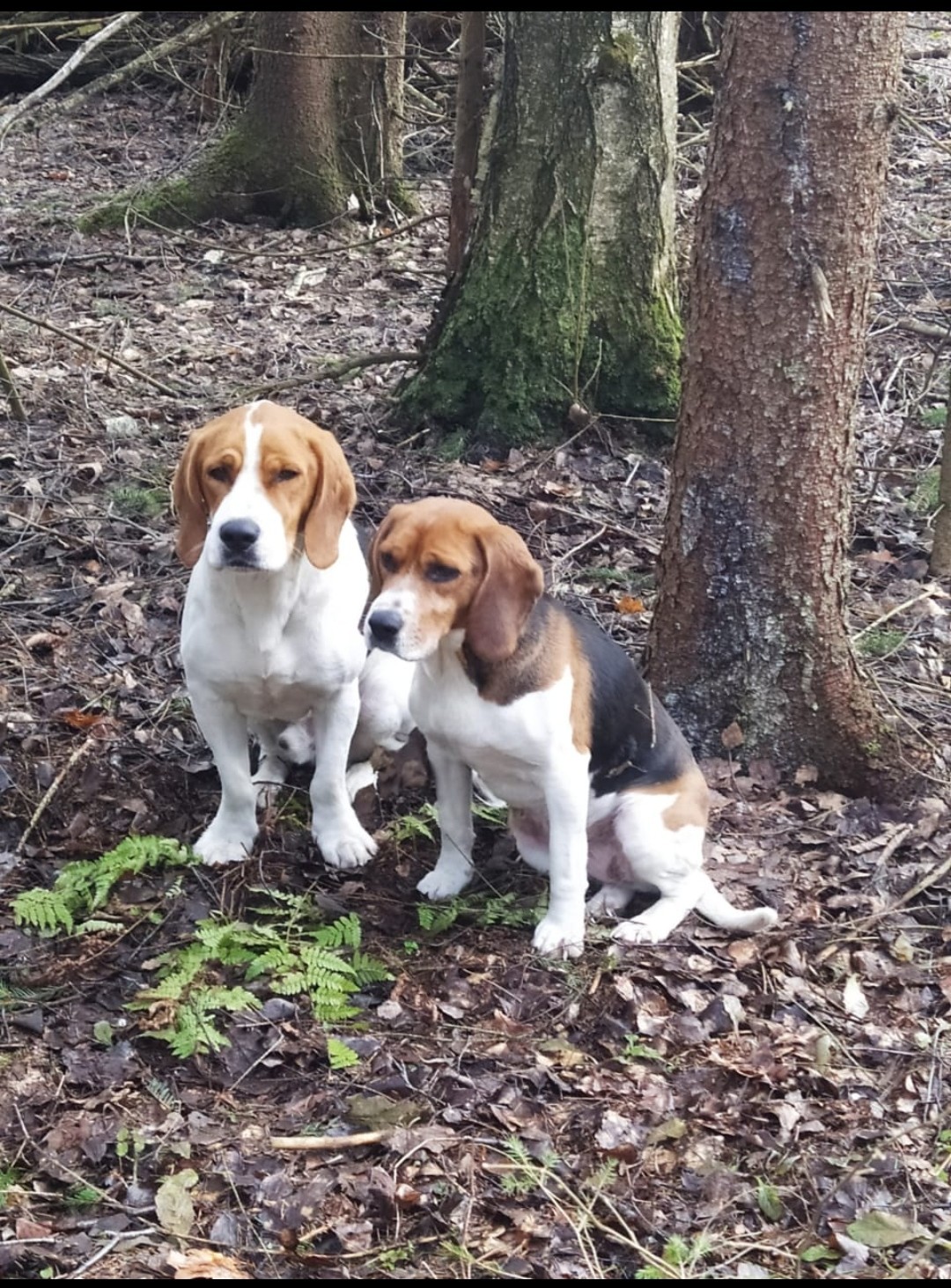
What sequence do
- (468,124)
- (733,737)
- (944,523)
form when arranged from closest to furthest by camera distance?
1. (733,737)
2. (944,523)
3. (468,124)

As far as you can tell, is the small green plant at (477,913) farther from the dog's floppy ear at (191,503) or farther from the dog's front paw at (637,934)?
the dog's floppy ear at (191,503)

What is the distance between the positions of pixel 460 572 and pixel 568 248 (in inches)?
159

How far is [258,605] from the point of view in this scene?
15.5 feet

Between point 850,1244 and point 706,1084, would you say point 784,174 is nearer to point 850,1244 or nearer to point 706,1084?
point 706,1084

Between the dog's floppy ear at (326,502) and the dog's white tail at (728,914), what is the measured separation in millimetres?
1798

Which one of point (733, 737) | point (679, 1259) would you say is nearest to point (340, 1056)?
point (679, 1259)

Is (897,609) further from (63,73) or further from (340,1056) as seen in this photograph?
(63,73)

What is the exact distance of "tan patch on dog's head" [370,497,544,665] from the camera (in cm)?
427

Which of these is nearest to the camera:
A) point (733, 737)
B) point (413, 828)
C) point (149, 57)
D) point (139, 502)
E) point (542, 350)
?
point (413, 828)

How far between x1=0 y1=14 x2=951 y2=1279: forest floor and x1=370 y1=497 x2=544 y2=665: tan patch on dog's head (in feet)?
3.78

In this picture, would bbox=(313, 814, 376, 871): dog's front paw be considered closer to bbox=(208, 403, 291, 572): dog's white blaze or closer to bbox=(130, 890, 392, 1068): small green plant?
bbox=(130, 890, 392, 1068): small green plant

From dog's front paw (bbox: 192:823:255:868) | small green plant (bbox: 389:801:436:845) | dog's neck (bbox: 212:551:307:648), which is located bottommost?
small green plant (bbox: 389:801:436:845)

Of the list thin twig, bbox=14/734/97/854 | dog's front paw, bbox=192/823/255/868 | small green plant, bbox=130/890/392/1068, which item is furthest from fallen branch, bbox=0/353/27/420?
small green plant, bbox=130/890/392/1068

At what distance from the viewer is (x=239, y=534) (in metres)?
4.24
